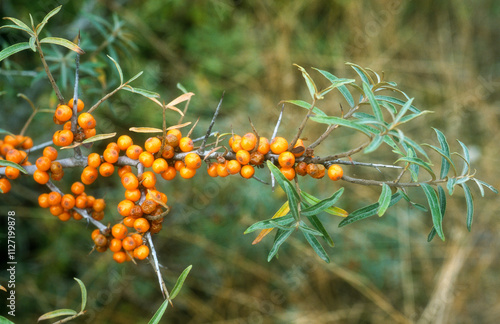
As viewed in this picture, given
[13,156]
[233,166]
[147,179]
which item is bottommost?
[13,156]

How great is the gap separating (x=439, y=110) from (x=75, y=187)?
3.50m

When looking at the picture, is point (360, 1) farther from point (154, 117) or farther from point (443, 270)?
point (443, 270)

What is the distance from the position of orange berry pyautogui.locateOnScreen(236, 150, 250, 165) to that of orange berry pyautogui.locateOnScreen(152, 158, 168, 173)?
0.67 ft

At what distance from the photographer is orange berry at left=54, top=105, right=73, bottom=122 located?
3.34 ft

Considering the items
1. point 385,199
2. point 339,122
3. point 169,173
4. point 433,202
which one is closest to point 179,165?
point 169,173

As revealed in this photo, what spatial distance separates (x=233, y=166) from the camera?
96 centimetres

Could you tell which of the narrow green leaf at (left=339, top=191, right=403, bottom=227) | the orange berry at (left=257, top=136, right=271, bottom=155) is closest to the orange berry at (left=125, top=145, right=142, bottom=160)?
the orange berry at (left=257, top=136, right=271, bottom=155)

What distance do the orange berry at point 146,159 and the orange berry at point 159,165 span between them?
1 cm

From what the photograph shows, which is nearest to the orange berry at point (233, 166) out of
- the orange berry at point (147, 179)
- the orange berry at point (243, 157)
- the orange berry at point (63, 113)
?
the orange berry at point (243, 157)

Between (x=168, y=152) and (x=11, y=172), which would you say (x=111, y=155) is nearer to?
(x=168, y=152)

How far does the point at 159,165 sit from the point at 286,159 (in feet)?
1.11

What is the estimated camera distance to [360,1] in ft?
12.1

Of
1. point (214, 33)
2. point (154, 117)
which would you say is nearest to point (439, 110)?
point (214, 33)

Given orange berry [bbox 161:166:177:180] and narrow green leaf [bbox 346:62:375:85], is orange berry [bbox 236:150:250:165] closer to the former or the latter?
orange berry [bbox 161:166:177:180]
